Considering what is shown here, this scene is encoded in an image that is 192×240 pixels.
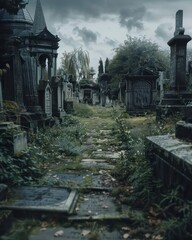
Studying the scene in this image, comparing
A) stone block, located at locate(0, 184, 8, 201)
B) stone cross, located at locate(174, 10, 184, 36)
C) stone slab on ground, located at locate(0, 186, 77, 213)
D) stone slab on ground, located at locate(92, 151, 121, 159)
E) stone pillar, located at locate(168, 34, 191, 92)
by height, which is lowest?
stone slab on ground, located at locate(92, 151, 121, 159)

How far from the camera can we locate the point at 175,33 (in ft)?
40.2

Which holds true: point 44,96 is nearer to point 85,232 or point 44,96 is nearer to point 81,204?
point 81,204

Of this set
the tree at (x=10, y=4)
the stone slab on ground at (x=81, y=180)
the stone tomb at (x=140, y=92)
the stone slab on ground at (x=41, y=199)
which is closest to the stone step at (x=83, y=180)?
the stone slab on ground at (x=81, y=180)

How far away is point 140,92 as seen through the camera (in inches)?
745

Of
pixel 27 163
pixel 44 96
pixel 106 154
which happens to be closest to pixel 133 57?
pixel 44 96

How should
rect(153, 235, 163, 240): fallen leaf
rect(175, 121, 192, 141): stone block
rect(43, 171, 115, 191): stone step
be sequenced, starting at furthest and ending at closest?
1. rect(43, 171, 115, 191): stone step
2. rect(175, 121, 192, 141): stone block
3. rect(153, 235, 163, 240): fallen leaf

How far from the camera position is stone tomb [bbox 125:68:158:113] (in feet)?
60.9

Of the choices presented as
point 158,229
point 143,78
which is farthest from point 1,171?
point 143,78

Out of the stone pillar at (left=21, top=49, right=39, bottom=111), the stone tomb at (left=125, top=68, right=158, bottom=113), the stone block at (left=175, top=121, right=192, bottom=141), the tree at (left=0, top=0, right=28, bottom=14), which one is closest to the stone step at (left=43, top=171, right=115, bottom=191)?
the stone block at (left=175, top=121, right=192, bottom=141)

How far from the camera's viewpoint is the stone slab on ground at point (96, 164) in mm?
6145

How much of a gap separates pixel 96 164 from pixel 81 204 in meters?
2.43

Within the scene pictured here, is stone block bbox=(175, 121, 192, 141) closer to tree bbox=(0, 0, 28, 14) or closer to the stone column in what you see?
tree bbox=(0, 0, 28, 14)

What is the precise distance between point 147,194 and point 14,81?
20.1 ft

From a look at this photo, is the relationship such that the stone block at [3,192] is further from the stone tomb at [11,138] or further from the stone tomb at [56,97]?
the stone tomb at [56,97]
